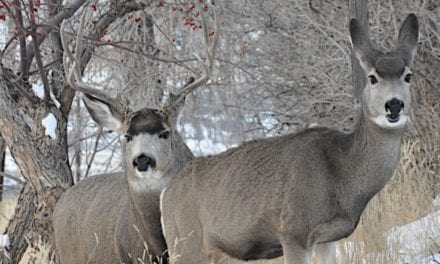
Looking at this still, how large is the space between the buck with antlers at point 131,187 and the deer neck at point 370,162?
1.58m

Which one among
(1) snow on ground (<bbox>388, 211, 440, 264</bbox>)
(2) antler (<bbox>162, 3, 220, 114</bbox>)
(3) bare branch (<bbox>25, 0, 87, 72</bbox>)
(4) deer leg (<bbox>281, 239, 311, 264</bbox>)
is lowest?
(4) deer leg (<bbox>281, 239, 311, 264</bbox>)

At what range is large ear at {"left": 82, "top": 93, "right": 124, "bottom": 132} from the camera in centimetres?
783

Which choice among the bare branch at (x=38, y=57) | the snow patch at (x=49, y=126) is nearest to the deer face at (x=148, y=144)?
the bare branch at (x=38, y=57)

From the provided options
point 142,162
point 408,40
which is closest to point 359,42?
point 408,40

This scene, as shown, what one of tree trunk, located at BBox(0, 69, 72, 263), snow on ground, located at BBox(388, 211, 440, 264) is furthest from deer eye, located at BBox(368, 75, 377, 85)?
tree trunk, located at BBox(0, 69, 72, 263)

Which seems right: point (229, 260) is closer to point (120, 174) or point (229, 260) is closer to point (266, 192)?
point (266, 192)

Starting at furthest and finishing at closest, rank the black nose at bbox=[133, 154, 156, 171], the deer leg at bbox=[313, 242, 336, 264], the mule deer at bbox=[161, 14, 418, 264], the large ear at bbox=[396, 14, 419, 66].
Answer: the black nose at bbox=[133, 154, 156, 171] < the deer leg at bbox=[313, 242, 336, 264] < the large ear at bbox=[396, 14, 419, 66] < the mule deer at bbox=[161, 14, 418, 264]

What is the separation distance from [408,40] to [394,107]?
73 cm

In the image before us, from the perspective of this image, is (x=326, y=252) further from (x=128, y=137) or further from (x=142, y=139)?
(x=128, y=137)

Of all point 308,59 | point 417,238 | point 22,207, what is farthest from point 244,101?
point 417,238

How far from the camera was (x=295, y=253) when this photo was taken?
20.0 feet

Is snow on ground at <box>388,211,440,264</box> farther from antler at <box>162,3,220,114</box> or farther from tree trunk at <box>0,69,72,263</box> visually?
tree trunk at <box>0,69,72,263</box>

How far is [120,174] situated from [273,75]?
4445mm

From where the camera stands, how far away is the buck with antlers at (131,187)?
7473 mm
